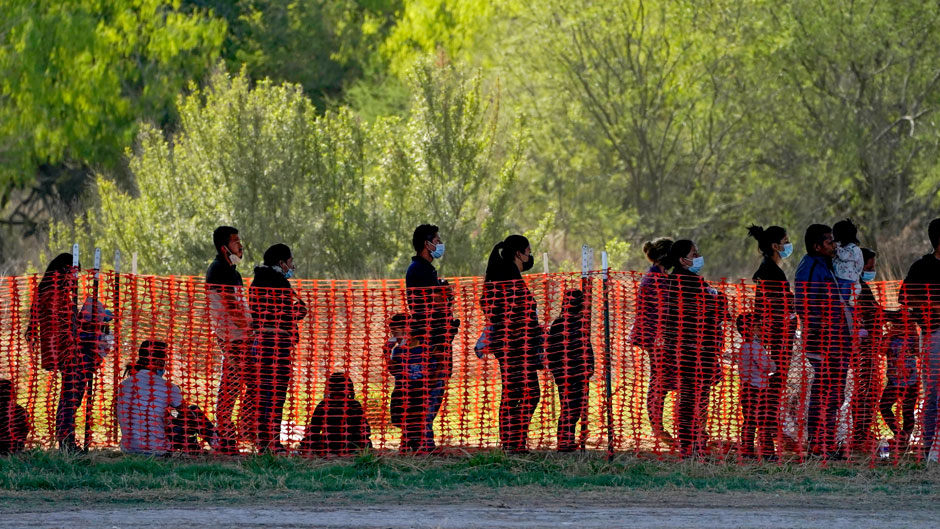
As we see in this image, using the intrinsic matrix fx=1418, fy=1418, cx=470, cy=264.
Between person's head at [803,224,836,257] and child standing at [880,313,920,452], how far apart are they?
693mm

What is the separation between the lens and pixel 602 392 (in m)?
11.1

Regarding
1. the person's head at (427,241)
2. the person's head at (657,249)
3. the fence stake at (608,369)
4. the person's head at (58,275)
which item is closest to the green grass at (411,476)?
the fence stake at (608,369)

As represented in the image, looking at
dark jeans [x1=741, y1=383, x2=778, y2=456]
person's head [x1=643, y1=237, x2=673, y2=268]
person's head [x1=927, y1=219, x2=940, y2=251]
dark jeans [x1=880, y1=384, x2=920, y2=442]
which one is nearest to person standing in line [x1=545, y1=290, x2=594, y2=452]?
dark jeans [x1=741, y1=383, x2=778, y2=456]

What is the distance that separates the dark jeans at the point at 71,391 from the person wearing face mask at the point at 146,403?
28 cm

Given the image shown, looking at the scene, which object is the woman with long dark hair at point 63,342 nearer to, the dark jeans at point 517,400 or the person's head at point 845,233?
the dark jeans at point 517,400

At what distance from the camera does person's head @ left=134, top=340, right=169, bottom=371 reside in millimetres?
10906

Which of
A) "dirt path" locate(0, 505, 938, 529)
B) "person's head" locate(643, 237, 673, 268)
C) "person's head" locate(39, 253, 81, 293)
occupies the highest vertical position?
"person's head" locate(643, 237, 673, 268)

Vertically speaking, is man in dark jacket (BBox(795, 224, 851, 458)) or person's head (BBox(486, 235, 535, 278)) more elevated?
person's head (BBox(486, 235, 535, 278))

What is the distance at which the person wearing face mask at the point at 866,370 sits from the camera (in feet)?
36.1

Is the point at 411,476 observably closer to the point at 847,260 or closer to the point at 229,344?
the point at 229,344

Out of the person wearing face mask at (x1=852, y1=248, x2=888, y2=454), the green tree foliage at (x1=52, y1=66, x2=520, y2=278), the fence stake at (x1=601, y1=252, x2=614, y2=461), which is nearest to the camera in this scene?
the fence stake at (x1=601, y1=252, x2=614, y2=461)

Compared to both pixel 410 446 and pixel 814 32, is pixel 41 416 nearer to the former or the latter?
pixel 410 446

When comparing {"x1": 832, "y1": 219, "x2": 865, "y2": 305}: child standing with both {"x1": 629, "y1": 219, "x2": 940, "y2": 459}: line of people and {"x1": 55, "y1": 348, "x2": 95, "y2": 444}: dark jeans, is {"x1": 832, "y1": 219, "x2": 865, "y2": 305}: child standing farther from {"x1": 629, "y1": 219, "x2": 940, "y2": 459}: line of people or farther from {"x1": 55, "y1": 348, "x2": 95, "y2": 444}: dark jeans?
{"x1": 55, "y1": 348, "x2": 95, "y2": 444}: dark jeans

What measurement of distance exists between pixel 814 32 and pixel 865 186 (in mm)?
3780
